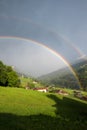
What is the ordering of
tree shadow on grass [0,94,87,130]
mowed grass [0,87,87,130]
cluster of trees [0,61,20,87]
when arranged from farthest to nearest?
cluster of trees [0,61,20,87]
mowed grass [0,87,87,130]
tree shadow on grass [0,94,87,130]

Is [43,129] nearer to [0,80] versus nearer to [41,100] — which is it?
[41,100]

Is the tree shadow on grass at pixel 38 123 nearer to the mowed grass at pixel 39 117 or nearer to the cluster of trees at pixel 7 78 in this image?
the mowed grass at pixel 39 117

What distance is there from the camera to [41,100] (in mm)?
54969

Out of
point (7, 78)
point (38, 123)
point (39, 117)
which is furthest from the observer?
point (7, 78)

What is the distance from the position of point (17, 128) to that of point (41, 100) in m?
33.7

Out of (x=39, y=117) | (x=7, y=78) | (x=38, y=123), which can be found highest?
(x=7, y=78)

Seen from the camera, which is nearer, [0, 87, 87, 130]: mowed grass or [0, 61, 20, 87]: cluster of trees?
[0, 87, 87, 130]: mowed grass

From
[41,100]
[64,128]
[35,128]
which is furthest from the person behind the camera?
[41,100]

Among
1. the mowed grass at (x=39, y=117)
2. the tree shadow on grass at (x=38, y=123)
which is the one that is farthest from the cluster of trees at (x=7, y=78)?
the tree shadow on grass at (x=38, y=123)

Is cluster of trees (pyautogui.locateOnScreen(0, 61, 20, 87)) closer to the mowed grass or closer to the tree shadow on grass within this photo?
the mowed grass

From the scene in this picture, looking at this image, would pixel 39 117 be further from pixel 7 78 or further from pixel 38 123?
pixel 7 78

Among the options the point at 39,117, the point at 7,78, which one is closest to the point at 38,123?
the point at 39,117

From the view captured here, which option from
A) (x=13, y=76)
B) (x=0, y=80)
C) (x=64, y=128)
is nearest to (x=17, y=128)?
(x=64, y=128)

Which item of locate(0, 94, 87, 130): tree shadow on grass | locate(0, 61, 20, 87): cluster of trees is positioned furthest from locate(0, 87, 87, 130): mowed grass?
locate(0, 61, 20, 87): cluster of trees
